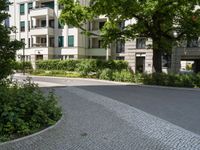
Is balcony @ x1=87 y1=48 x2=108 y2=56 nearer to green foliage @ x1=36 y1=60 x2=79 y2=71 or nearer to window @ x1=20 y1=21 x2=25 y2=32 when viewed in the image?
green foliage @ x1=36 y1=60 x2=79 y2=71

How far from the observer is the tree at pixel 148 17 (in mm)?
17156

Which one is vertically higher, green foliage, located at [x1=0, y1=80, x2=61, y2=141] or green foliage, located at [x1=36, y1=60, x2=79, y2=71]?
green foliage, located at [x1=36, y1=60, x2=79, y2=71]

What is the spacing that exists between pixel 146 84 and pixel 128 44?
12.9 metres

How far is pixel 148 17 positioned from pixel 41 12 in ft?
88.9

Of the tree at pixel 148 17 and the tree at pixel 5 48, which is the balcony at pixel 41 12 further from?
the tree at pixel 5 48

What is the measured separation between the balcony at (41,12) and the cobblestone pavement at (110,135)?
35.2 meters

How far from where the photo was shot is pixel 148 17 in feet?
60.4

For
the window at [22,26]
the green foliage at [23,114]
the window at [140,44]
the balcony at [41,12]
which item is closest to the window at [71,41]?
the balcony at [41,12]

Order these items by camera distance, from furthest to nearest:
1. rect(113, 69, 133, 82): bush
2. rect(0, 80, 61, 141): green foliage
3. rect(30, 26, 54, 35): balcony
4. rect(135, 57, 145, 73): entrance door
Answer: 1. rect(30, 26, 54, 35): balcony
2. rect(135, 57, 145, 73): entrance door
3. rect(113, 69, 133, 82): bush
4. rect(0, 80, 61, 141): green foliage

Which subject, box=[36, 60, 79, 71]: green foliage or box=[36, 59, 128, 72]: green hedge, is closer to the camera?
box=[36, 59, 128, 72]: green hedge

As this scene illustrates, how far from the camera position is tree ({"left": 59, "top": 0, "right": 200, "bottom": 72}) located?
1716cm

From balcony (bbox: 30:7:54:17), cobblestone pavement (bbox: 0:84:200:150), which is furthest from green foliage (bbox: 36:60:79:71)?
cobblestone pavement (bbox: 0:84:200:150)

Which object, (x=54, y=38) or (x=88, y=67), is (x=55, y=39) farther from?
(x=88, y=67)

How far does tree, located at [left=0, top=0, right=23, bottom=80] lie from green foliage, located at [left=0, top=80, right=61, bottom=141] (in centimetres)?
207
